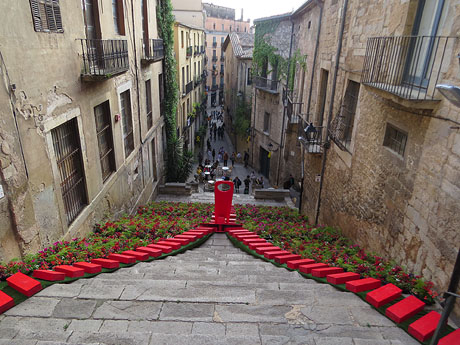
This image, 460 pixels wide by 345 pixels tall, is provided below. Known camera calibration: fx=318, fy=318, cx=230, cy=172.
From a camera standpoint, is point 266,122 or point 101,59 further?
point 266,122

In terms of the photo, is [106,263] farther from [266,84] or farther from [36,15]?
[266,84]

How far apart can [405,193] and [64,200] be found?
6104 mm

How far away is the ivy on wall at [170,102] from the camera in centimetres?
1428

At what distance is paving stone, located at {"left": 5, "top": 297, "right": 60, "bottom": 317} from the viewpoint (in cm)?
323

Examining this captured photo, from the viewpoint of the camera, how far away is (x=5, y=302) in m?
3.23

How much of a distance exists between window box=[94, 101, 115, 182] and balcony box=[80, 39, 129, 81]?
1.03 metres

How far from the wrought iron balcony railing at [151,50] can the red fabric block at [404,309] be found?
10613 mm

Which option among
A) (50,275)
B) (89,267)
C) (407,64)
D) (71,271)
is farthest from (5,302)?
(407,64)

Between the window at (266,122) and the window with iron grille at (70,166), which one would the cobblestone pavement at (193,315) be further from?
the window at (266,122)

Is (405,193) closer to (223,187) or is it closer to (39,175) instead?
(223,187)

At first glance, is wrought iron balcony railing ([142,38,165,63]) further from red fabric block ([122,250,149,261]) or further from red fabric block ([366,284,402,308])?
red fabric block ([366,284,402,308])

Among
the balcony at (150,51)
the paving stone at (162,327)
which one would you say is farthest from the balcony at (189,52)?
the paving stone at (162,327)

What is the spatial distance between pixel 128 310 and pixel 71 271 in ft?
3.79

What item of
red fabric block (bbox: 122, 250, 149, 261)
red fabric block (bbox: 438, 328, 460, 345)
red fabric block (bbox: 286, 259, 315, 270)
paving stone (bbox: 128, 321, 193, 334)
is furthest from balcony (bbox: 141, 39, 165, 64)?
red fabric block (bbox: 438, 328, 460, 345)
